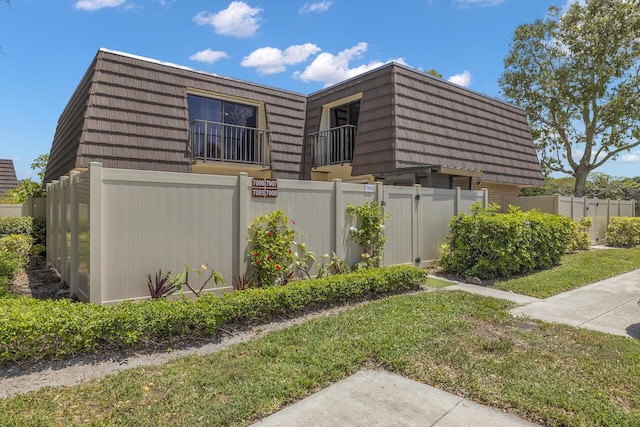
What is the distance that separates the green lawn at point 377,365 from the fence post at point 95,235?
1.86 meters

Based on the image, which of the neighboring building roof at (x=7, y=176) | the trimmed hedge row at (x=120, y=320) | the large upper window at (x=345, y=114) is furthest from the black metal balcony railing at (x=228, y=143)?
the neighboring building roof at (x=7, y=176)

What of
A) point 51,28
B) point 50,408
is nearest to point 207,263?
point 50,408

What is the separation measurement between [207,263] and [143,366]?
7.59 feet

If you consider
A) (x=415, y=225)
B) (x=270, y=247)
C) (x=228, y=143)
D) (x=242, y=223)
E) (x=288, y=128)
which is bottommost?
(x=270, y=247)

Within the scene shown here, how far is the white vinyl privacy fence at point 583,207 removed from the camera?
13922mm

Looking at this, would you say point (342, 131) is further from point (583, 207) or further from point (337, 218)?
point (583, 207)

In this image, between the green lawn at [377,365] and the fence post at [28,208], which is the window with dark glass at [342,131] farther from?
the fence post at [28,208]

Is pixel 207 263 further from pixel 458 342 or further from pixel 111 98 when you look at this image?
pixel 111 98

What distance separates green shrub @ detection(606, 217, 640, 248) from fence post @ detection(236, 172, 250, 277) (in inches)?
635

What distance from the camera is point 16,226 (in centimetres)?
1102

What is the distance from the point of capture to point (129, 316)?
170 inches

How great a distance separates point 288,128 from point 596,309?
1017 centimetres

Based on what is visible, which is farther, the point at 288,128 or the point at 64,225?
the point at 288,128

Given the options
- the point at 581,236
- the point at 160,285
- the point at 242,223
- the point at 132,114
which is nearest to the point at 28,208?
the point at 132,114
